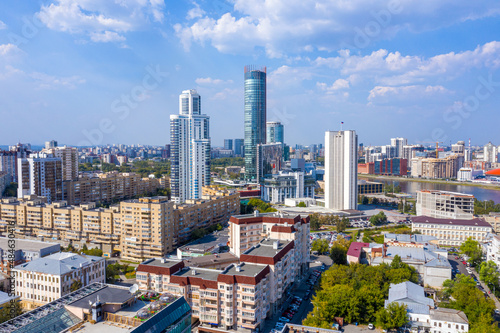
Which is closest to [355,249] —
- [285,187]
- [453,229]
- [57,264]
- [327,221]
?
[453,229]

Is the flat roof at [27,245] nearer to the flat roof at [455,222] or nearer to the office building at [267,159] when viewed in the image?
the flat roof at [455,222]

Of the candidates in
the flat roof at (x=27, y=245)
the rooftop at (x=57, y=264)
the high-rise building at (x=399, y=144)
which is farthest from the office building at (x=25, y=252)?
the high-rise building at (x=399, y=144)

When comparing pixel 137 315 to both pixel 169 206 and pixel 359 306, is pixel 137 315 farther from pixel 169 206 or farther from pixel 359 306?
pixel 169 206

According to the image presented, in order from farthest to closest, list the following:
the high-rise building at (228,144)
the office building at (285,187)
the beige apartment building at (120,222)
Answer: the high-rise building at (228,144) < the office building at (285,187) < the beige apartment building at (120,222)

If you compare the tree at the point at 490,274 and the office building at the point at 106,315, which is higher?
the office building at the point at 106,315

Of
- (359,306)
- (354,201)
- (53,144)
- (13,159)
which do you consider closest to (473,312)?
(359,306)
